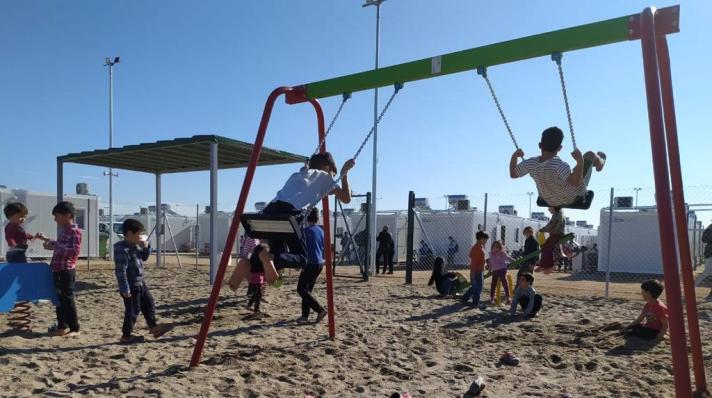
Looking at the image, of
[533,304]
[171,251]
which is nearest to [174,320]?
[533,304]

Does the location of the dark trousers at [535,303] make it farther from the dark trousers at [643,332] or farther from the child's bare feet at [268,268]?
the child's bare feet at [268,268]

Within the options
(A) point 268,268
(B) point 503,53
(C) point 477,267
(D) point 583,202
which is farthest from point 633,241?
(A) point 268,268

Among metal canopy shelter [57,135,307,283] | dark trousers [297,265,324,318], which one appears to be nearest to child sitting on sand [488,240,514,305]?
dark trousers [297,265,324,318]

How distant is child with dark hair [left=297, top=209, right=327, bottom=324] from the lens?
6.78 metres

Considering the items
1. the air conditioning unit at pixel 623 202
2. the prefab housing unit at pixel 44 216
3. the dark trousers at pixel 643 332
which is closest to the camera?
the dark trousers at pixel 643 332

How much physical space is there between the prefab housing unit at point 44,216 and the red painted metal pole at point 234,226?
15951mm

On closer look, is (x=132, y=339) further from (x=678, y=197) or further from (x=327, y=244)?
(x=678, y=197)

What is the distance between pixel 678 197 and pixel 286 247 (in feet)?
10.9

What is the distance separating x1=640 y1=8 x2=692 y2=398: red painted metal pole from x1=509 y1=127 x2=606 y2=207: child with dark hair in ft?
2.60

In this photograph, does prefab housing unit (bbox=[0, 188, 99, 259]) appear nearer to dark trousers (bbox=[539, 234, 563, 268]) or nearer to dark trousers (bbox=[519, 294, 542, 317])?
dark trousers (bbox=[519, 294, 542, 317])

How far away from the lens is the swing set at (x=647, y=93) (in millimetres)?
3162

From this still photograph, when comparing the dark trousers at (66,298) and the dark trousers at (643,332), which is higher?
the dark trousers at (66,298)

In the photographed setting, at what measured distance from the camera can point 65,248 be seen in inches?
227

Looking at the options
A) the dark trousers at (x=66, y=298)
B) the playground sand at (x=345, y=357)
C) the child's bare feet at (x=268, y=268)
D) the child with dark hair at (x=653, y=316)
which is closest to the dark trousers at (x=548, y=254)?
the playground sand at (x=345, y=357)
